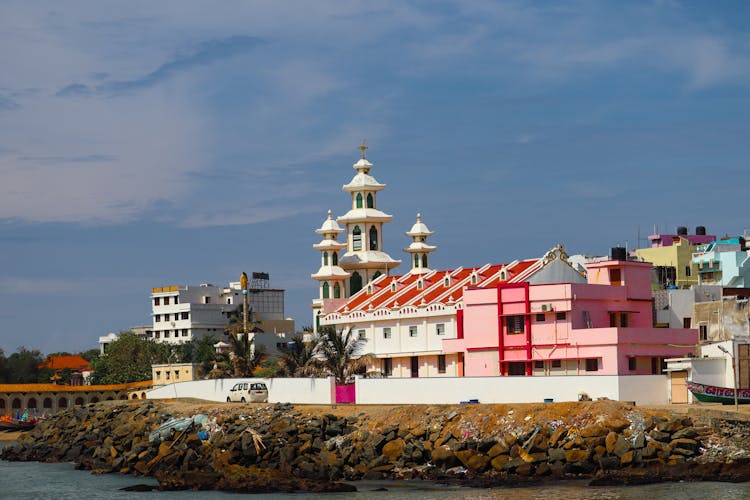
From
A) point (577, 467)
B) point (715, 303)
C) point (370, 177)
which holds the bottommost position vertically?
point (577, 467)

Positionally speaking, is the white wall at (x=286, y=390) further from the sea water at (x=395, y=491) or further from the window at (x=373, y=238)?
the window at (x=373, y=238)

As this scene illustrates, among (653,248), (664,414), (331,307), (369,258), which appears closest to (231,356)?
(331,307)

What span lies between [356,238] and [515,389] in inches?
1985

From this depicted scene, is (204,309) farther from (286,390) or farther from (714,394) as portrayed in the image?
(714,394)

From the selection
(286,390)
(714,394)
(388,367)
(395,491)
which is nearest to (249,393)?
(286,390)

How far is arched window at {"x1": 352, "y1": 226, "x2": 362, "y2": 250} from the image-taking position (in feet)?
365

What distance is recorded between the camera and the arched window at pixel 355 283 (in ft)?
362

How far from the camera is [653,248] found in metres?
121

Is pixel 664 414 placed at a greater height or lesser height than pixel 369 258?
lesser

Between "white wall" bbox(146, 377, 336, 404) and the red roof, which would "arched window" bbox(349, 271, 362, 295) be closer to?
"white wall" bbox(146, 377, 336, 404)

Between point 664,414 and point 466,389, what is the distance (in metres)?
12.2

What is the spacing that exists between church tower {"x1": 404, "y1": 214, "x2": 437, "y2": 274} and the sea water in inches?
2075

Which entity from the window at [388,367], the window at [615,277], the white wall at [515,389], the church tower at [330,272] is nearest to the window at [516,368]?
the window at [615,277]

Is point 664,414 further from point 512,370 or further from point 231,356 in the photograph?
point 231,356
